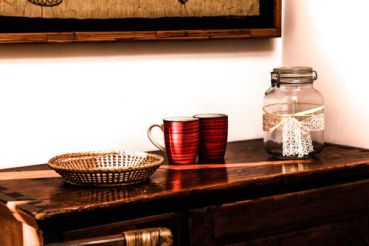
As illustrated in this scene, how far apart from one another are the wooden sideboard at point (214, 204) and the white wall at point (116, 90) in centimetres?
14

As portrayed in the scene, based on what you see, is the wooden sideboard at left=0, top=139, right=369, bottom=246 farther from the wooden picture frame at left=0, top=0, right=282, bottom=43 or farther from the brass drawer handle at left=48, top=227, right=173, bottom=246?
the wooden picture frame at left=0, top=0, right=282, bottom=43

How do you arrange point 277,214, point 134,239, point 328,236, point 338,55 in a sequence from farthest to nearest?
point 338,55, point 328,236, point 277,214, point 134,239

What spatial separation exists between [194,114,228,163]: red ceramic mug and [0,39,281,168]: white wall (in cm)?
26

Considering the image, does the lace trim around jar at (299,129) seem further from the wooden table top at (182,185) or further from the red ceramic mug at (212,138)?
the red ceramic mug at (212,138)

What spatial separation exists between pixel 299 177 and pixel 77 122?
0.66 m

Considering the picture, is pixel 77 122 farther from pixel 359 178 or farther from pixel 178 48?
pixel 359 178

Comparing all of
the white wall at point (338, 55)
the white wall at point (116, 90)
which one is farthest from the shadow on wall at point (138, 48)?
the white wall at point (338, 55)

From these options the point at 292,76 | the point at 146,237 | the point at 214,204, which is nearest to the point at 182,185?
the point at 214,204

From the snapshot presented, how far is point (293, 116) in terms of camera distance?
1896mm

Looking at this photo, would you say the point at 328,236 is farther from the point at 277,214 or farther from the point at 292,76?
the point at 292,76

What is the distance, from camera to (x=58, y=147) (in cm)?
192

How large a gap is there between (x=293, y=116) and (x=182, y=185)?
484 millimetres

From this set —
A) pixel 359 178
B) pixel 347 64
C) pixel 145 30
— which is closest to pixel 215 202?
pixel 359 178

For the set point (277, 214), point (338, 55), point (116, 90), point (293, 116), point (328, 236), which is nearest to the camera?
point (277, 214)
